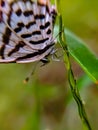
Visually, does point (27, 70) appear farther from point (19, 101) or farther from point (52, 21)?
point (52, 21)

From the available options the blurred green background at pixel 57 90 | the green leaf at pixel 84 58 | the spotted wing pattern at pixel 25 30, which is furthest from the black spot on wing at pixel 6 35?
the blurred green background at pixel 57 90

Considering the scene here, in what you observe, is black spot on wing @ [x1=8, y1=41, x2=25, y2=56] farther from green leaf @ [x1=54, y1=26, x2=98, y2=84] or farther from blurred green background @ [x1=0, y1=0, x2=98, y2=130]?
blurred green background @ [x1=0, y1=0, x2=98, y2=130]

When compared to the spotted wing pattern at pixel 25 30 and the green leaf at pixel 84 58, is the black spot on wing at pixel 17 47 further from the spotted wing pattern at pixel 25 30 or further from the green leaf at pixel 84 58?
the green leaf at pixel 84 58

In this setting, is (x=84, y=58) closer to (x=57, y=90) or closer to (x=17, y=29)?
(x=17, y=29)

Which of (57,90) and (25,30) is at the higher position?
(25,30)

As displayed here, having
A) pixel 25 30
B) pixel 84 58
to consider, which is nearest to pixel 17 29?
pixel 25 30

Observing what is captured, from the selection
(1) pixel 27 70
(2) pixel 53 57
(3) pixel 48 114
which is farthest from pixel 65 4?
(2) pixel 53 57

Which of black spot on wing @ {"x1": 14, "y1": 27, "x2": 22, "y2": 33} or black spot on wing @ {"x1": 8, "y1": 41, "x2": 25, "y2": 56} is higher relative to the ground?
black spot on wing @ {"x1": 14, "y1": 27, "x2": 22, "y2": 33}

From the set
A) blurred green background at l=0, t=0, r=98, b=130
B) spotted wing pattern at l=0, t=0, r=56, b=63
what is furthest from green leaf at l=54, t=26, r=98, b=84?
blurred green background at l=0, t=0, r=98, b=130
